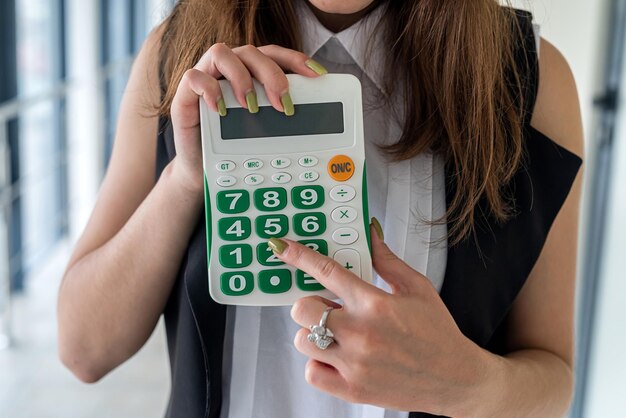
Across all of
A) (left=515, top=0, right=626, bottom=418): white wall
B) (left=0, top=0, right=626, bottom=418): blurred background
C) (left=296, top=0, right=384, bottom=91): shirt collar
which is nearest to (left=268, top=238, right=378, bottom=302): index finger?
(left=296, top=0, right=384, bottom=91): shirt collar

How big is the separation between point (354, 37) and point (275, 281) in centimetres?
27

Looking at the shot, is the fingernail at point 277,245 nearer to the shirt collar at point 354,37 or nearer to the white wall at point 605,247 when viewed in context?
the shirt collar at point 354,37

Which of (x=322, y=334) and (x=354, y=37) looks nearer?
(x=322, y=334)

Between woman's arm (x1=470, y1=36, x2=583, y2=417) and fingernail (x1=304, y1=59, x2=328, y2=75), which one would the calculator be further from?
woman's arm (x1=470, y1=36, x2=583, y2=417)

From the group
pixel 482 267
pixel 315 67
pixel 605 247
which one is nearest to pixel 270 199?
pixel 315 67

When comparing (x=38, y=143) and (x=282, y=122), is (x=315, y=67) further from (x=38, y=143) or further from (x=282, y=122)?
(x=38, y=143)

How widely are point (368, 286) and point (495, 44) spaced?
0.31 metres

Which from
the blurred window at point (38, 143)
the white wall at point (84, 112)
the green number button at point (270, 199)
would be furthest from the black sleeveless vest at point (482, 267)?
the white wall at point (84, 112)

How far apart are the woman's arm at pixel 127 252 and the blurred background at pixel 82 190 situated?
0.14 metres

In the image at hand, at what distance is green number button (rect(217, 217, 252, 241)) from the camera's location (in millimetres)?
674

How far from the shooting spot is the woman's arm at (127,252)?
2.53 feet

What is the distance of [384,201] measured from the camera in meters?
0.78

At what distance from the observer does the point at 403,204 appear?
0.75 meters

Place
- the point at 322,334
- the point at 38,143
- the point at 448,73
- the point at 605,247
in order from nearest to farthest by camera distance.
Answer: the point at 322,334, the point at 448,73, the point at 605,247, the point at 38,143
